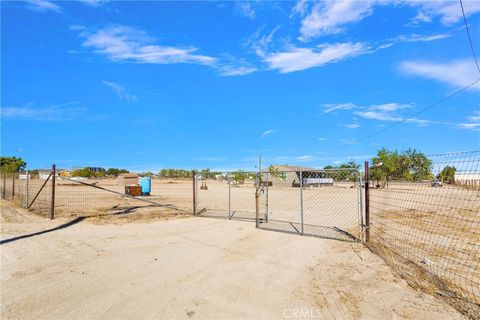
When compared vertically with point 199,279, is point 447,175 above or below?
above

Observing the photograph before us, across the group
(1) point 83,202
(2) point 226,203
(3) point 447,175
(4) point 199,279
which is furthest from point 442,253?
(1) point 83,202

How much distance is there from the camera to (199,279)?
21.4 ft

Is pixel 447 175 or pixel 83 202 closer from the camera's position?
pixel 447 175

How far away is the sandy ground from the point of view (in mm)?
5066

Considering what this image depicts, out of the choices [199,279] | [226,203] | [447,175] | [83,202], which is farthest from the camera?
[226,203]

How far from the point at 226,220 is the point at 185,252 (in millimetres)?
5374

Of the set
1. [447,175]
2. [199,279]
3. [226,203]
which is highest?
[447,175]

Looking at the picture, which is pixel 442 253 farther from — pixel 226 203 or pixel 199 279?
pixel 226 203

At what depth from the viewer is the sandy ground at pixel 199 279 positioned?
507 centimetres

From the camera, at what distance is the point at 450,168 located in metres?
8.22

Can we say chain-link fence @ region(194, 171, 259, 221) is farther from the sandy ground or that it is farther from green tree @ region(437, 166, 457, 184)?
green tree @ region(437, 166, 457, 184)

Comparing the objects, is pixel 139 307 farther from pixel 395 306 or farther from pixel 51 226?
pixel 51 226

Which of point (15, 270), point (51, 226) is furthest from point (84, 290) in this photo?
point (51, 226)

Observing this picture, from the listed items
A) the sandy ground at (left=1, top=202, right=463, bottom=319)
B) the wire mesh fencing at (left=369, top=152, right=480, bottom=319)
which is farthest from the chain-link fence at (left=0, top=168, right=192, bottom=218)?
the wire mesh fencing at (left=369, top=152, right=480, bottom=319)
